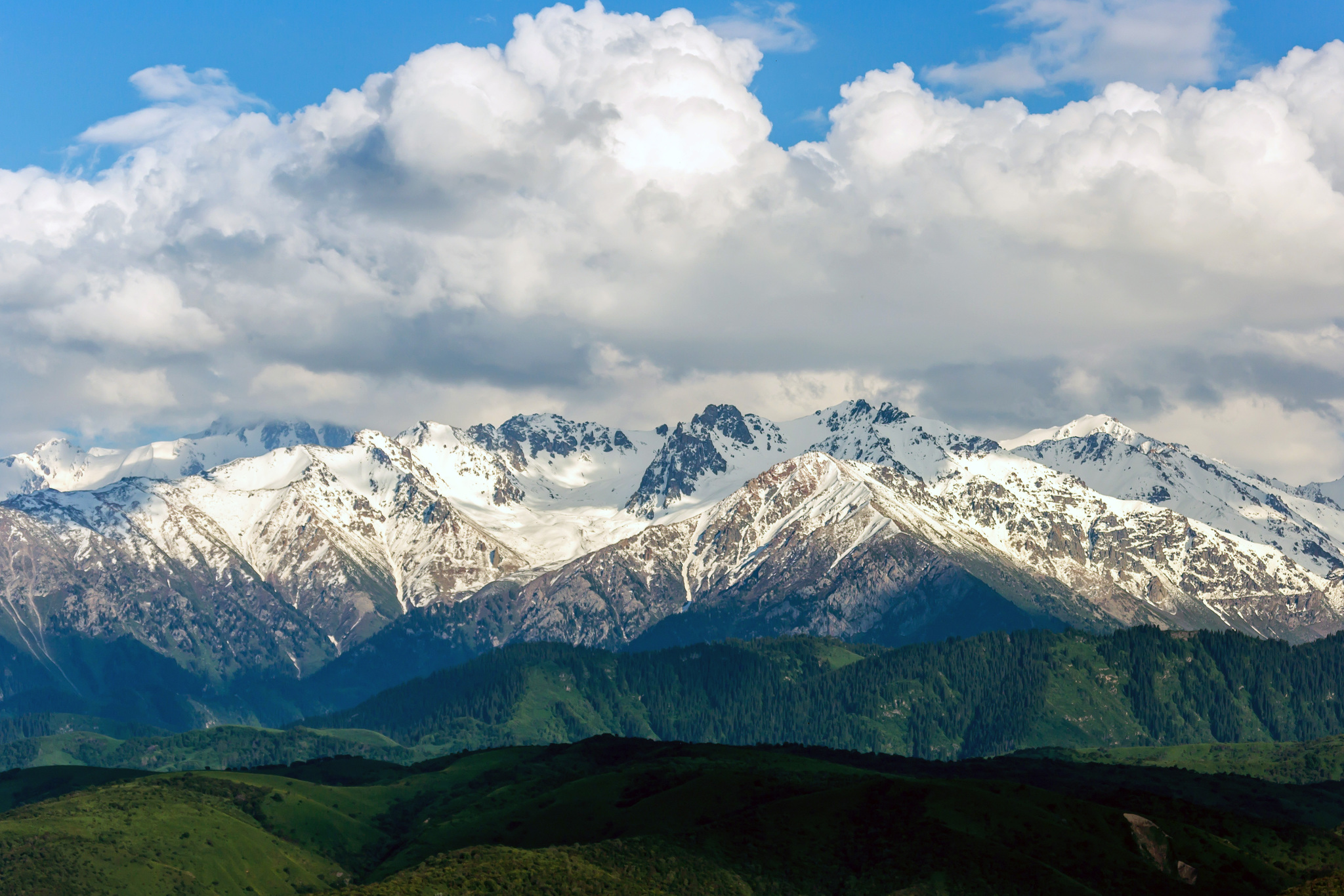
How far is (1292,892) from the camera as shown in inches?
7608
